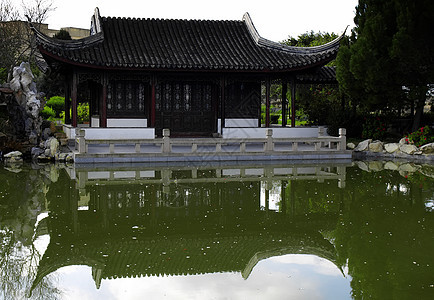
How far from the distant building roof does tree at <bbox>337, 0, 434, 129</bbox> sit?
1131mm

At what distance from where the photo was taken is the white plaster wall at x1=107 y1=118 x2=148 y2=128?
1770cm

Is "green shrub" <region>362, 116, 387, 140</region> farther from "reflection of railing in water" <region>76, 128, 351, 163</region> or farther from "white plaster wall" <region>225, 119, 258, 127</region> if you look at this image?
"white plaster wall" <region>225, 119, 258, 127</region>

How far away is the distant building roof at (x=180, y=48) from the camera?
16.2 m

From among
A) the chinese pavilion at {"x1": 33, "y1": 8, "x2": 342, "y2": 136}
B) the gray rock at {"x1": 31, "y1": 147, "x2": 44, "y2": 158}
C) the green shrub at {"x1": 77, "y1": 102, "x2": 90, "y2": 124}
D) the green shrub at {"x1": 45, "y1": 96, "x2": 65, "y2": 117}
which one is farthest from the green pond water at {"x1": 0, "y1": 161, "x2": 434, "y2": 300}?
the green shrub at {"x1": 45, "y1": 96, "x2": 65, "y2": 117}

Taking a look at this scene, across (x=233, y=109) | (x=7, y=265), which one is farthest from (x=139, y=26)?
(x=7, y=265)

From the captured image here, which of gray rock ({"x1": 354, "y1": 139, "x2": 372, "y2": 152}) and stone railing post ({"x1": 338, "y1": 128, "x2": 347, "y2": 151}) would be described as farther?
gray rock ({"x1": 354, "y1": 139, "x2": 372, "y2": 152})

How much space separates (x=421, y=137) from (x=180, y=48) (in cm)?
852

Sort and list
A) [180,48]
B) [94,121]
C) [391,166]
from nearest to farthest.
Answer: [391,166] < [180,48] < [94,121]

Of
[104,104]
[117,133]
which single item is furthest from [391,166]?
[104,104]

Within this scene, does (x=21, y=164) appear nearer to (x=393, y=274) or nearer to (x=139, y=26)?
(x=139, y=26)

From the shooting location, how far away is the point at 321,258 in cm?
627

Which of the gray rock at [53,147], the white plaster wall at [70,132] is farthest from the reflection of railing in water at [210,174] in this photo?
the white plaster wall at [70,132]

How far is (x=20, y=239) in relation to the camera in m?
6.78

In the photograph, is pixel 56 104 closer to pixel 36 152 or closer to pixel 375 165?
pixel 36 152
